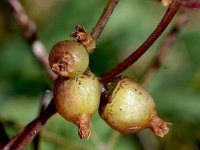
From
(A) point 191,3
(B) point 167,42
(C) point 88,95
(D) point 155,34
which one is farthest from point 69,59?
(B) point 167,42

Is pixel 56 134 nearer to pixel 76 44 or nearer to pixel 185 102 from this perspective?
pixel 185 102

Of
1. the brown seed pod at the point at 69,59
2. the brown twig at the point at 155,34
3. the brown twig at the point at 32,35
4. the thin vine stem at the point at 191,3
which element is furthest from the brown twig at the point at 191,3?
the brown twig at the point at 32,35

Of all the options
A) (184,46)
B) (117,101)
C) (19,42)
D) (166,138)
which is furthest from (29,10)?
(117,101)

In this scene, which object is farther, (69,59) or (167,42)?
(167,42)

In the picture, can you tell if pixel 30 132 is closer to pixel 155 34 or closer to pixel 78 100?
pixel 78 100

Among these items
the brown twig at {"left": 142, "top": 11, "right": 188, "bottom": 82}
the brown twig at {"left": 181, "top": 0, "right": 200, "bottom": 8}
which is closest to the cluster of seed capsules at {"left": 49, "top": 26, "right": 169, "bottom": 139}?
the brown twig at {"left": 181, "top": 0, "right": 200, "bottom": 8}

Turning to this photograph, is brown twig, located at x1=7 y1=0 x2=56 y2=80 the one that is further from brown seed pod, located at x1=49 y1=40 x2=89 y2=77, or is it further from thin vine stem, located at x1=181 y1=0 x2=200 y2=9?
brown seed pod, located at x1=49 y1=40 x2=89 y2=77
